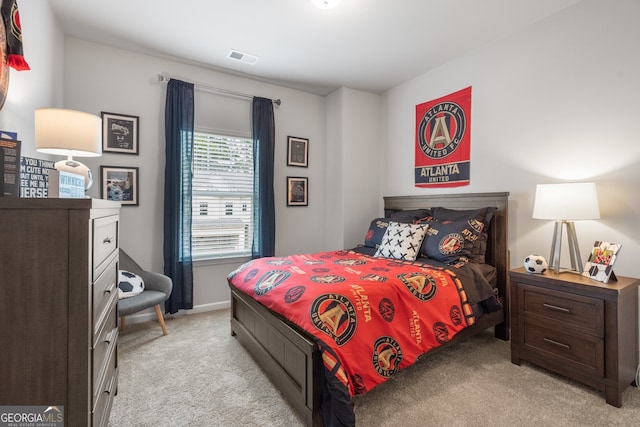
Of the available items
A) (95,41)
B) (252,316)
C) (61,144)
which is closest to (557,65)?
(252,316)

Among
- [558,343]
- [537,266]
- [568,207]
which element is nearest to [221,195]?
[537,266]

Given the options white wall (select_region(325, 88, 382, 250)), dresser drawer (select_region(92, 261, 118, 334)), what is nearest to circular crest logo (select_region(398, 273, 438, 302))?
dresser drawer (select_region(92, 261, 118, 334))

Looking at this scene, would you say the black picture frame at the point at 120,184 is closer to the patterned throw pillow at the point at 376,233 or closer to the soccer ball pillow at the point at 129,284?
the soccer ball pillow at the point at 129,284

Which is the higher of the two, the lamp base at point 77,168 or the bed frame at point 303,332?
the lamp base at point 77,168

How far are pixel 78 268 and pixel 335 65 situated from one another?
3169mm

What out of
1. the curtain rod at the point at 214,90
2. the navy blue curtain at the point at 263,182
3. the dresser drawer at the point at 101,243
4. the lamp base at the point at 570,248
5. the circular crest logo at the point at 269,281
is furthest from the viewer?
the navy blue curtain at the point at 263,182

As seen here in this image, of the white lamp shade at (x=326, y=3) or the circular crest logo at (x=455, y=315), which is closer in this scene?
the circular crest logo at (x=455, y=315)

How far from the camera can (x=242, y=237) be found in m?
3.71

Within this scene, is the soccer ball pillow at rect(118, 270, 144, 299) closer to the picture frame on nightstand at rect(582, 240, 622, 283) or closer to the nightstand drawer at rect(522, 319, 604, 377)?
the nightstand drawer at rect(522, 319, 604, 377)

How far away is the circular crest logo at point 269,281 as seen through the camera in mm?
2088

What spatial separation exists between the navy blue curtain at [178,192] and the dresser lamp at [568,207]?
3.23m

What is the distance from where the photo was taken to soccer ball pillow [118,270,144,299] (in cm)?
259

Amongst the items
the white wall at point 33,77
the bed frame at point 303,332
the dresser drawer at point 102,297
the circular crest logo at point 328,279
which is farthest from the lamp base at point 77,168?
the circular crest logo at point 328,279

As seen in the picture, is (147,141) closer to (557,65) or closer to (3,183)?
(3,183)
